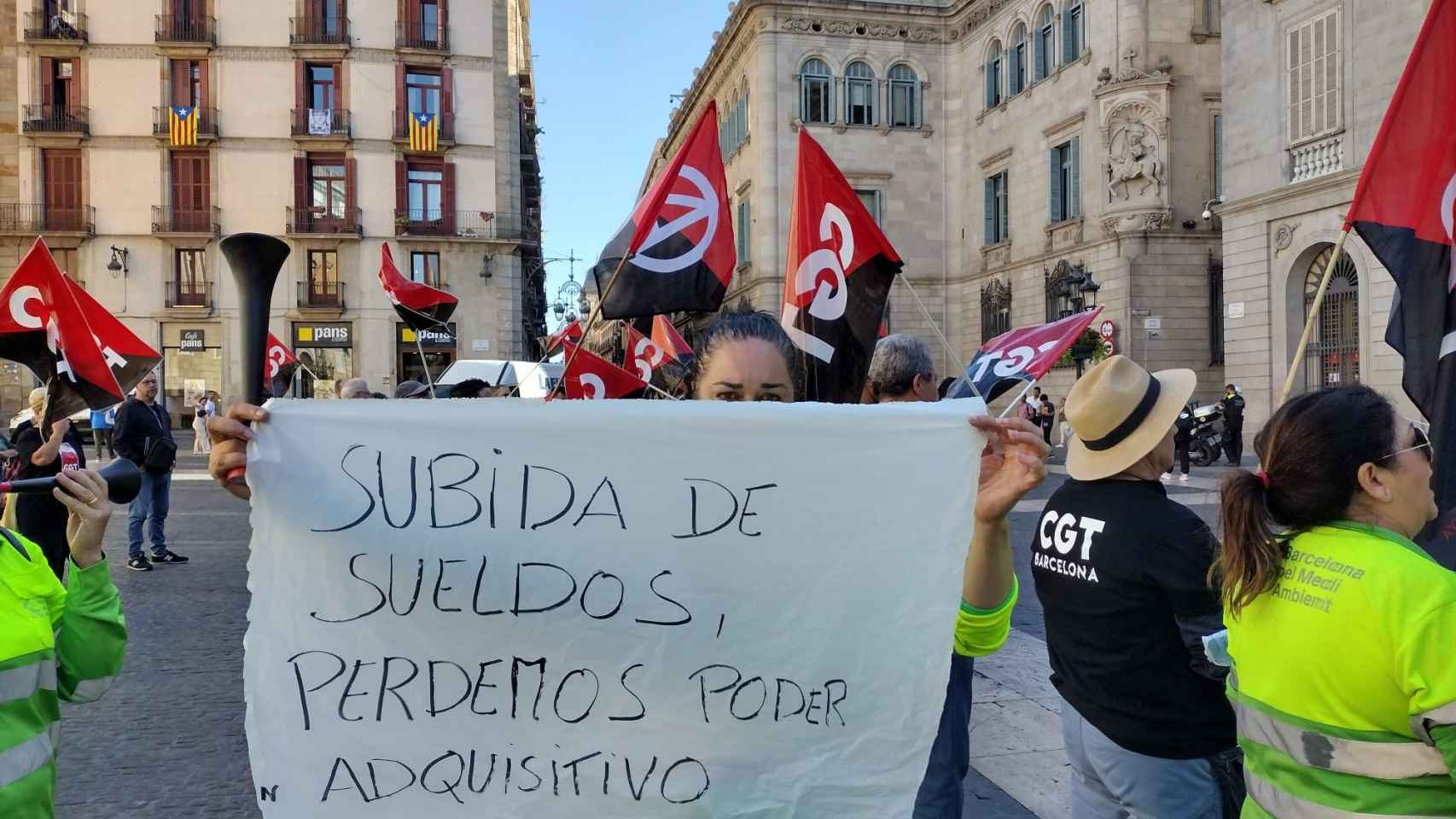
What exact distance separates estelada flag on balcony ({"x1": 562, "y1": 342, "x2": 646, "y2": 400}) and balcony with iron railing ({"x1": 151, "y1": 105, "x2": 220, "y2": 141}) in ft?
112

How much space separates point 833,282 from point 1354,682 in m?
2.97

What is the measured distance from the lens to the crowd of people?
177 centimetres

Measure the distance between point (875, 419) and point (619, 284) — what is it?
9.32 feet

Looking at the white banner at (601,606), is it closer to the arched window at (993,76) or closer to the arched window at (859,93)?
the arched window at (993,76)

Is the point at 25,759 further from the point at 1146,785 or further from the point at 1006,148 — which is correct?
the point at 1006,148

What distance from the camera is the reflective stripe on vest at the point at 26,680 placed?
1.93 meters

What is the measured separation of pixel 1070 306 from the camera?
86.4ft

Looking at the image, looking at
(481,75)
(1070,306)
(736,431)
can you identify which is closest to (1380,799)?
(736,431)

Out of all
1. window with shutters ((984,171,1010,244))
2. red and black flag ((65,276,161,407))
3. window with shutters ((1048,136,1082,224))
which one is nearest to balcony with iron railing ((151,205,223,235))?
window with shutters ((984,171,1010,244))

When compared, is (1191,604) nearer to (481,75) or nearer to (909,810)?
(909,810)

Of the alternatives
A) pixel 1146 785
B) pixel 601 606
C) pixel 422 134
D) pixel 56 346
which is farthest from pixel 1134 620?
pixel 422 134

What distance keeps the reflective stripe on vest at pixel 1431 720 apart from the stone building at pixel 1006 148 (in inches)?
844

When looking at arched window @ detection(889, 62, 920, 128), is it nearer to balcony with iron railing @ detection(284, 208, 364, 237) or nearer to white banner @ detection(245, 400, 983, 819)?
balcony with iron railing @ detection(284, 208, 364, 237)

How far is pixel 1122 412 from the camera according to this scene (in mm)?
2701
